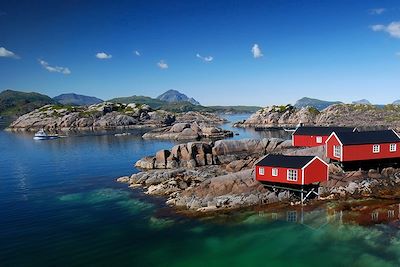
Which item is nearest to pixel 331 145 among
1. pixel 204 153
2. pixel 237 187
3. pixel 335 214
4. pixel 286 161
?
pixel 286 161

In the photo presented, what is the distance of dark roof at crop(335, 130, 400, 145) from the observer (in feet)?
161

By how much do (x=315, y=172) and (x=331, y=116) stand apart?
14242 centimetres

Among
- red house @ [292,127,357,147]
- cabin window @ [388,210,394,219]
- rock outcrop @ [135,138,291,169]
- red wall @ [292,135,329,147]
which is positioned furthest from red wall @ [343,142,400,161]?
rock outcrop @ [135,138,291,169]

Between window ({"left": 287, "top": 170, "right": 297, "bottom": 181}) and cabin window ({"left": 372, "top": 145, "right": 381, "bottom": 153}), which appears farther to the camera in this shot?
cabin window ({"left": 372, "top": 145, "right": 381, "bottom": 153})

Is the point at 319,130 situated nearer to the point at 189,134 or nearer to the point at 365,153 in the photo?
the point at 365,153

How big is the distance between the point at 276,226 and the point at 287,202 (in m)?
7.13

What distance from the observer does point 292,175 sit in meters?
42.3

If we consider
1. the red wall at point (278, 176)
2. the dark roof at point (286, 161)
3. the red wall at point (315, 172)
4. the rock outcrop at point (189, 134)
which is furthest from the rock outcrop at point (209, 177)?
the rock outcrop at point (189, 134)

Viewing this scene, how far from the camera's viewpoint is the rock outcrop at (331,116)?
16400 cm

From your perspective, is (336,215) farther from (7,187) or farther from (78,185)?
(7,187)

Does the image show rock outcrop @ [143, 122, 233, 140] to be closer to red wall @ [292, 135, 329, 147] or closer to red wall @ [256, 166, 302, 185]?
red wall @ [292, 135, 329, 147]

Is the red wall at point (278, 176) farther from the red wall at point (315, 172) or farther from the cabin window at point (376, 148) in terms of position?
the cabin window at point (376, 148)

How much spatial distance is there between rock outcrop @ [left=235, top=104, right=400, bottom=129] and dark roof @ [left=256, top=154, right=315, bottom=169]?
409 feet

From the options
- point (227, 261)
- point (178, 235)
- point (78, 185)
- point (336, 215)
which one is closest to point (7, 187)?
point (78, 185)
